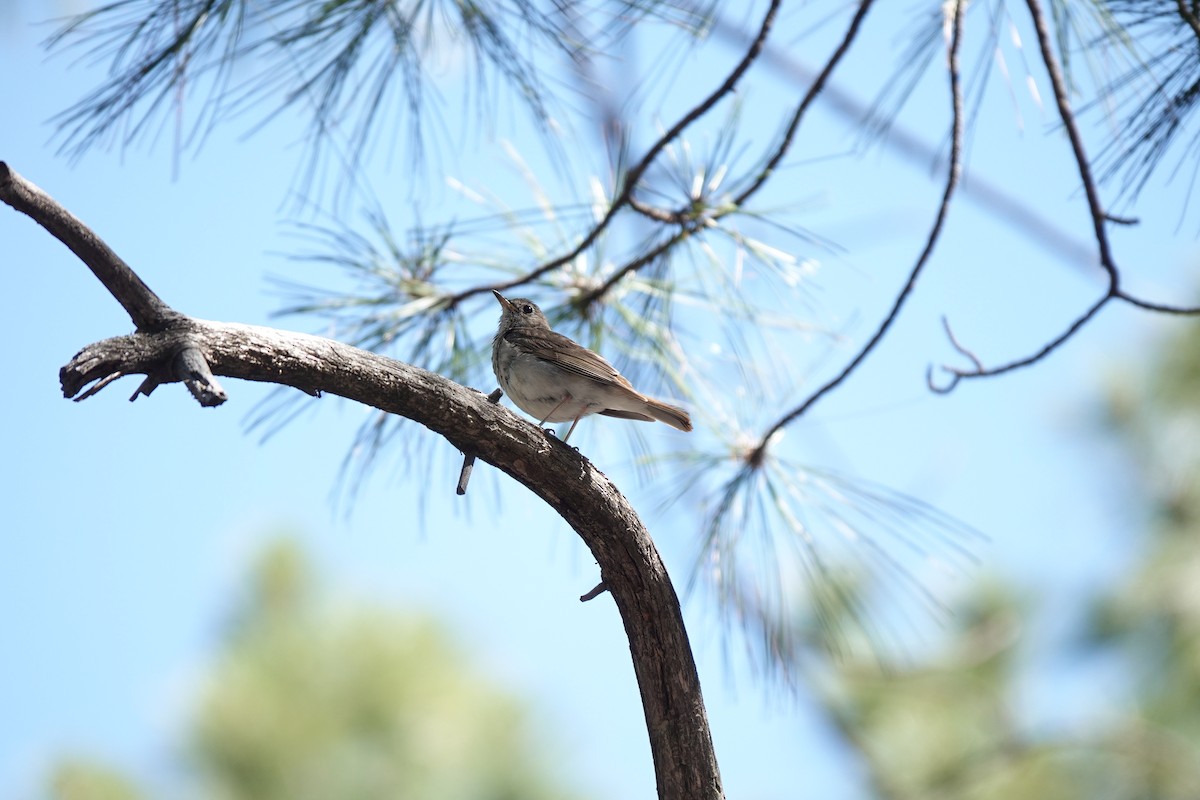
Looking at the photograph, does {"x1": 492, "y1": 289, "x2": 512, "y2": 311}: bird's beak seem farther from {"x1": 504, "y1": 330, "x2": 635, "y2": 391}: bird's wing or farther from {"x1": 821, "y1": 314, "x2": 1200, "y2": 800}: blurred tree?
{"x1": 821, "y1": 314, "x2": 1200, "y2": 800}: blurred tree

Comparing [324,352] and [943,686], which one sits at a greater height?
[943,686]

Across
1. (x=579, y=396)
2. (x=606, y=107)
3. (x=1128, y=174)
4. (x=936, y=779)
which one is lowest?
(x=579, y=396)

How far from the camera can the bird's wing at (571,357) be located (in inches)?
129

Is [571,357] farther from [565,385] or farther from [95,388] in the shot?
[95,388]

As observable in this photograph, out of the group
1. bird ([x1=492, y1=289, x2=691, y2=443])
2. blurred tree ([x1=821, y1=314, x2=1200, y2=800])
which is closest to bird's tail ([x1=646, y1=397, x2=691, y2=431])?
bird ([x1=492, y1=289, x2=691, y2=443])

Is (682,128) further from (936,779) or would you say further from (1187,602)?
(1187,602)

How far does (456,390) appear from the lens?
7.70 feet

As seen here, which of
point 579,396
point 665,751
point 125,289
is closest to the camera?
point 125,289

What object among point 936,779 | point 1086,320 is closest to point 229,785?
point 936,779

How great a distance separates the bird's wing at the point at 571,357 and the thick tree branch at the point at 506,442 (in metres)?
0.75

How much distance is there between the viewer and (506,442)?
2432mm

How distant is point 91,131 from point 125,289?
128cm

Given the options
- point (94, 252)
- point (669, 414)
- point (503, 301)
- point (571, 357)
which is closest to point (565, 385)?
point (571, 357)

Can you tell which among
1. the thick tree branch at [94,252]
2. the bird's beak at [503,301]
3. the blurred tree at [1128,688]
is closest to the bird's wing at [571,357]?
the bird's beak at [503,301]
